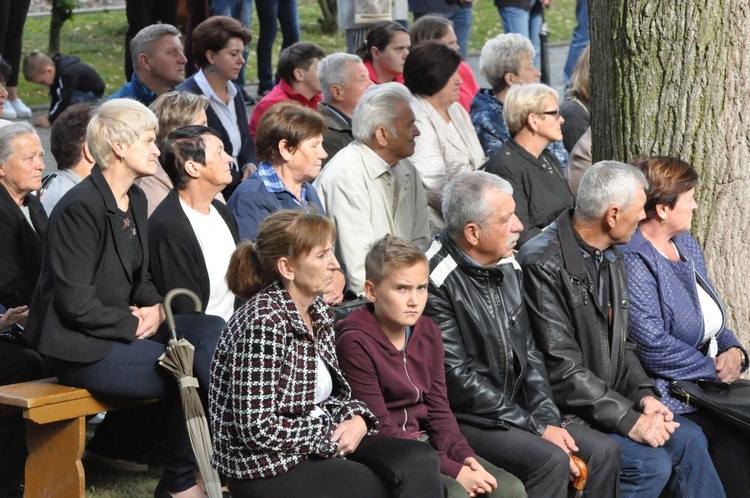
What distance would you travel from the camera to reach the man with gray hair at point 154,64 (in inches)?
309

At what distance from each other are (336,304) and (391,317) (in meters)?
1.20

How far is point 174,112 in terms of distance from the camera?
20.2 feet

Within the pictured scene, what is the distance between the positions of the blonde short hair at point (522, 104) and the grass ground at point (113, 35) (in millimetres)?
8001

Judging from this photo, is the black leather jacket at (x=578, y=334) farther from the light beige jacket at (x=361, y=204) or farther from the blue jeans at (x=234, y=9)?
the blue jeans at (x=234, y=9)

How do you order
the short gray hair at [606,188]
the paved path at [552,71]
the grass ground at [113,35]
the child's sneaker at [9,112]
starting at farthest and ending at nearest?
the grass ground at [113,35], the child's sneaker at [9,112], the paved path at [552,71], the short gray hair at [606,188]

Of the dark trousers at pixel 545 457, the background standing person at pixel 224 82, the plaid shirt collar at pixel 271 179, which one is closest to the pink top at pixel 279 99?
the background standing person at pixel 224 82

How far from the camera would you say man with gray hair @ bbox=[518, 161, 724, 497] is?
16.9ft

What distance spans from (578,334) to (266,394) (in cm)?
178

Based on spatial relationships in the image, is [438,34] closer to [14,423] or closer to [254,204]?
[254,204]

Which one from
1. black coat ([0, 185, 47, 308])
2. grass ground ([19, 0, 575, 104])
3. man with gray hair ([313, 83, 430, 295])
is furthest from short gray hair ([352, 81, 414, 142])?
grass ground ([19, 0, 575, 104])

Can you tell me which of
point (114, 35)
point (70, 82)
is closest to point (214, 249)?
point (70, 82)

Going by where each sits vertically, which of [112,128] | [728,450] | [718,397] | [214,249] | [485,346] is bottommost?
[728,450]

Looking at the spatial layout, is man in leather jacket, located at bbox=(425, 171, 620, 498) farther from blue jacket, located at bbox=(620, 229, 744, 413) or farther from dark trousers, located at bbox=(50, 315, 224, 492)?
dark trousers, located at bbox=(50, 315, 224, 492)

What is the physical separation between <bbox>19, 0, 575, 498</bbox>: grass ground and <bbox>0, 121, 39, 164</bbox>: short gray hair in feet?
26.9
